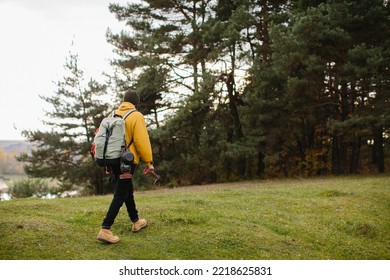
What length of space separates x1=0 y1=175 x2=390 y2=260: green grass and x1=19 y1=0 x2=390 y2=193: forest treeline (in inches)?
364

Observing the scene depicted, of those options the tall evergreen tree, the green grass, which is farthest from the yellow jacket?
the tall evergreen tree

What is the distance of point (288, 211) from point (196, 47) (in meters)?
15.7

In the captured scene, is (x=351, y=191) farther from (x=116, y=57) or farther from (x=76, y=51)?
(x=76, y=51)

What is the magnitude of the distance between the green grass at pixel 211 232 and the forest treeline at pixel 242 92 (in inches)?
364

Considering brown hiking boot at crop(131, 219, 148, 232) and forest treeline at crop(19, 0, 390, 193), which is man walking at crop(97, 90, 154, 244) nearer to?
brown hiking boot at crop(131, 219, 148, 232)

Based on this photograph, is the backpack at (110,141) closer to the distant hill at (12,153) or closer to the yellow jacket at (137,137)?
the yellow jacket at (137,137)

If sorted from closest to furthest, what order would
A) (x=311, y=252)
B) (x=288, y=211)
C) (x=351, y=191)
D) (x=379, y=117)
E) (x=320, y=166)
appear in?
(x=311, y=252), (x=288, y=211), (x=351, y=191), (x=379, y=117), (x=320, y=166)

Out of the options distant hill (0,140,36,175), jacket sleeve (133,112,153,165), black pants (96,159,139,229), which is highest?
jacket sleeve (133,112,153,165)

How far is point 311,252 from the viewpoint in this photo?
22.5 feet

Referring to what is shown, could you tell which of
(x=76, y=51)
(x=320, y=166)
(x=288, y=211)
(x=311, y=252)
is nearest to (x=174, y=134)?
(x=320, y=166)

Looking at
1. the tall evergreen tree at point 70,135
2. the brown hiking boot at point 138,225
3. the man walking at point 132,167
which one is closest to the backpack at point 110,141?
the man walking at point 132,167

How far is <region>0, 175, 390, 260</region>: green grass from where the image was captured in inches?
248

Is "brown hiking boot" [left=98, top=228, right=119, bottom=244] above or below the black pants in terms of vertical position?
below
